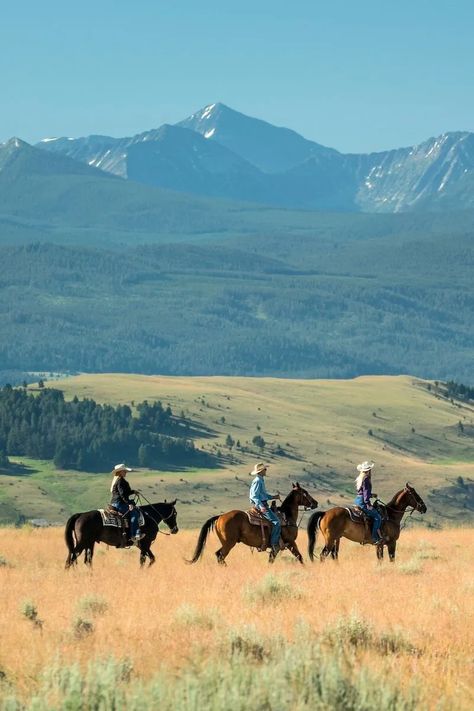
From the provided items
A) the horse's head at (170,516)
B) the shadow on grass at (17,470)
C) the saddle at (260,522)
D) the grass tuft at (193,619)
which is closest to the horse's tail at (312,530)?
the saddle at (260,522)

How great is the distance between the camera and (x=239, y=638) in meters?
16.4

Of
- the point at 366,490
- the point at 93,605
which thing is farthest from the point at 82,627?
the point at 366,490

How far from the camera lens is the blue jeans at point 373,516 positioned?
32125 mm

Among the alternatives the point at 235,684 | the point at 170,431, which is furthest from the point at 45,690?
the point at 170,431

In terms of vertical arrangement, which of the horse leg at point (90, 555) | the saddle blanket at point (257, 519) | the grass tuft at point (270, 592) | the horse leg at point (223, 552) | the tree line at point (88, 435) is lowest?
the tree line at point (88, 435)

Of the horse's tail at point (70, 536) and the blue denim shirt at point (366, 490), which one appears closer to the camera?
the horse's tail at point (70, 536)

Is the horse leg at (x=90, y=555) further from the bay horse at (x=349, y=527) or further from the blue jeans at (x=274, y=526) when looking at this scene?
the bay horse at (x=349, y=527)

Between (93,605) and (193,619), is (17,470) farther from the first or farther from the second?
(193,619)

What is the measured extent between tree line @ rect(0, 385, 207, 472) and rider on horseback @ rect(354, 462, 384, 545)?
138 m

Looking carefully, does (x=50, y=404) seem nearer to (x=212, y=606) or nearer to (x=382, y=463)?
(x=382, y=463)

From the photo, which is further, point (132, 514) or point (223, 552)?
point (132, 514)

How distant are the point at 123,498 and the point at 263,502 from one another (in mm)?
3015

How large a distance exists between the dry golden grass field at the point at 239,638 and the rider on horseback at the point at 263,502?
1546 mm

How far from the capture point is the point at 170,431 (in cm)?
18525
